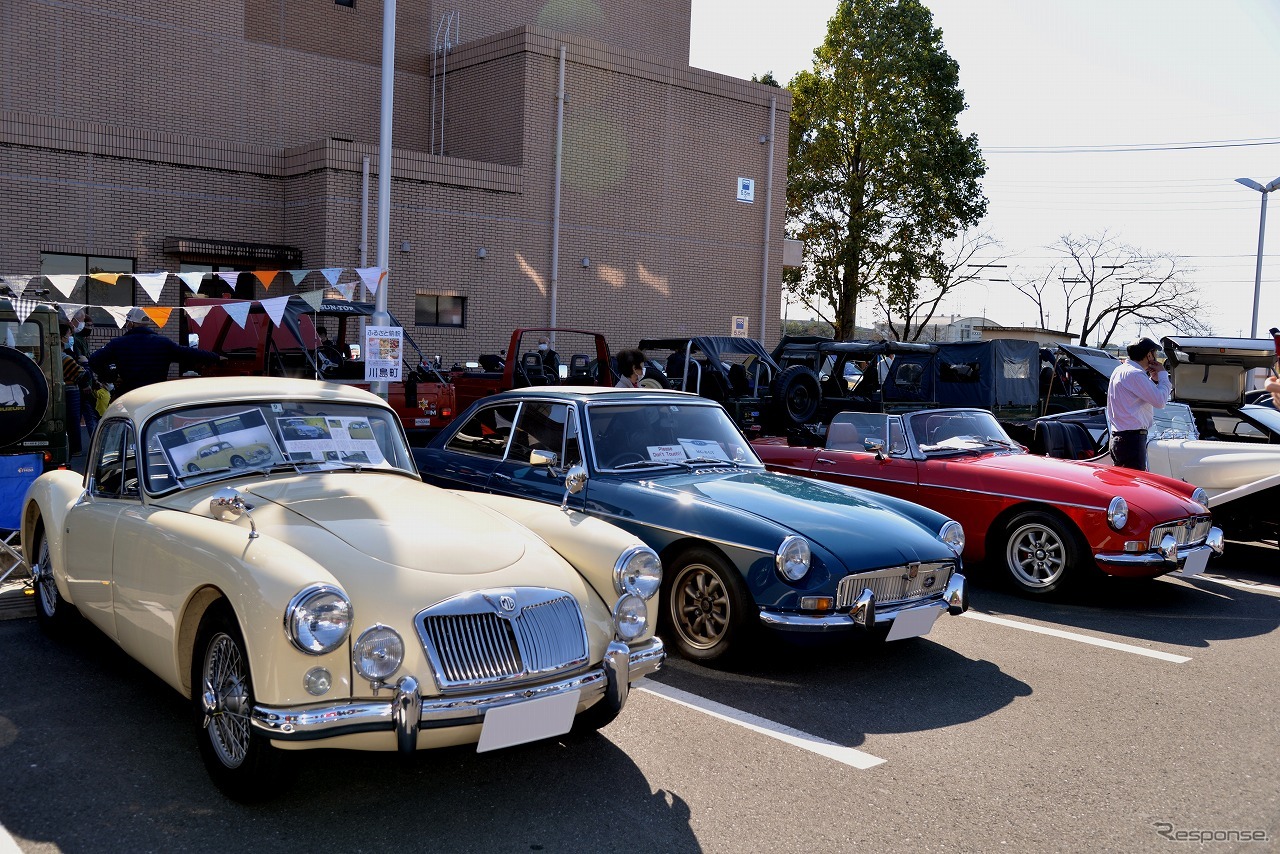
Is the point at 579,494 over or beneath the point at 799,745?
over

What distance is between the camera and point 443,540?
4.15 metres

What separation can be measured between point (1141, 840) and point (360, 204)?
1795 cm

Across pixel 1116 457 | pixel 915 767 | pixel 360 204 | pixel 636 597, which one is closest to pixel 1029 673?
pixel 915 767

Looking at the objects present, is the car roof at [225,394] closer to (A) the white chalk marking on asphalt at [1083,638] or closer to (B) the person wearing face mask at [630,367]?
(B) the person wearing face mask at [630,367]

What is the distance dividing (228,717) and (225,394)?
1762 millimetres

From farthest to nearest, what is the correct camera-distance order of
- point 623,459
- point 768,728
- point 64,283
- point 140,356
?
1. point 64,283
2. point 140,356
3. point 623,459
4. point 768,728

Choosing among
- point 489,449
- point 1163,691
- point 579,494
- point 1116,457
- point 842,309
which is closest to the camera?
point 1163,691

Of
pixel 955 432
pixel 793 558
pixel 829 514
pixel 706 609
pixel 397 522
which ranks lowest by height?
pixel 706 609

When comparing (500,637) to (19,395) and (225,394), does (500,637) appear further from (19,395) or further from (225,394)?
(19,395)

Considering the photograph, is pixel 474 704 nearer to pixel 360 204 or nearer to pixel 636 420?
pixel 636 420

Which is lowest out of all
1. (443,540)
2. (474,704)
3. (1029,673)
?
(1029,673)

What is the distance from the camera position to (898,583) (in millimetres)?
5645

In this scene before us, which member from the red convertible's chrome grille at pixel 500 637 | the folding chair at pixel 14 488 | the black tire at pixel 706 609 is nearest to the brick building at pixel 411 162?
the folding chair at pixel 14 488

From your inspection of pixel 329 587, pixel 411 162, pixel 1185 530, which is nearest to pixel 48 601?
pixel 329 587
